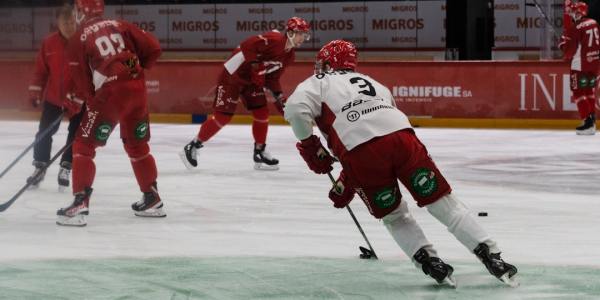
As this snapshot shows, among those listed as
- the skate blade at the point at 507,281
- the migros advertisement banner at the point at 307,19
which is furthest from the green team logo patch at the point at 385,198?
the migros advertisement banner at the point at 307,19

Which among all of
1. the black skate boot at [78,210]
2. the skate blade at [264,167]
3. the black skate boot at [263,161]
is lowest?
the skate blade at [264,167]

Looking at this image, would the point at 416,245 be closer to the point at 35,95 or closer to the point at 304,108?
the point at 304,108

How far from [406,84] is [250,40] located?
5.67 m

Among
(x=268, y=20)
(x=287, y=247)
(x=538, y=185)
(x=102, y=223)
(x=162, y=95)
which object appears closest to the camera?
(x=287, y=247)

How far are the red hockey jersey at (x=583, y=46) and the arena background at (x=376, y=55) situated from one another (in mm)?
506

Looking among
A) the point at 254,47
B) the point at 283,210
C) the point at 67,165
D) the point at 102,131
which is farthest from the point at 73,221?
A: the point at 254,47

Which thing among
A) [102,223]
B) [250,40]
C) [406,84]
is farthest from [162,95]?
[102,223]

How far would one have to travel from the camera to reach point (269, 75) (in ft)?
36.6

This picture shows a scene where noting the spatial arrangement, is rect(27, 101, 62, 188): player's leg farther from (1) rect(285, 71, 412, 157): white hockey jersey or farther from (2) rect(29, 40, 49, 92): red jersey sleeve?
(1) rect(285, 71, 412, 157): white hockey jersey

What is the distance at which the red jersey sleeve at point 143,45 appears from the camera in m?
7.49

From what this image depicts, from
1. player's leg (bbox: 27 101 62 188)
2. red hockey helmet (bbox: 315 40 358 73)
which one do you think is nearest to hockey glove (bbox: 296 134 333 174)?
red hockey helmet (bbox: 315 40 358 73)

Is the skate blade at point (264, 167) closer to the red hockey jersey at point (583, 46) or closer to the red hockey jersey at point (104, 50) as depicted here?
the red hockey jersey at point (104, 50)

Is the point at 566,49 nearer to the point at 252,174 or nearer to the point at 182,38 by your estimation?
the point at 252,174

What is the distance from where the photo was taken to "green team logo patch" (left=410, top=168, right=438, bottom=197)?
17.2 ft
